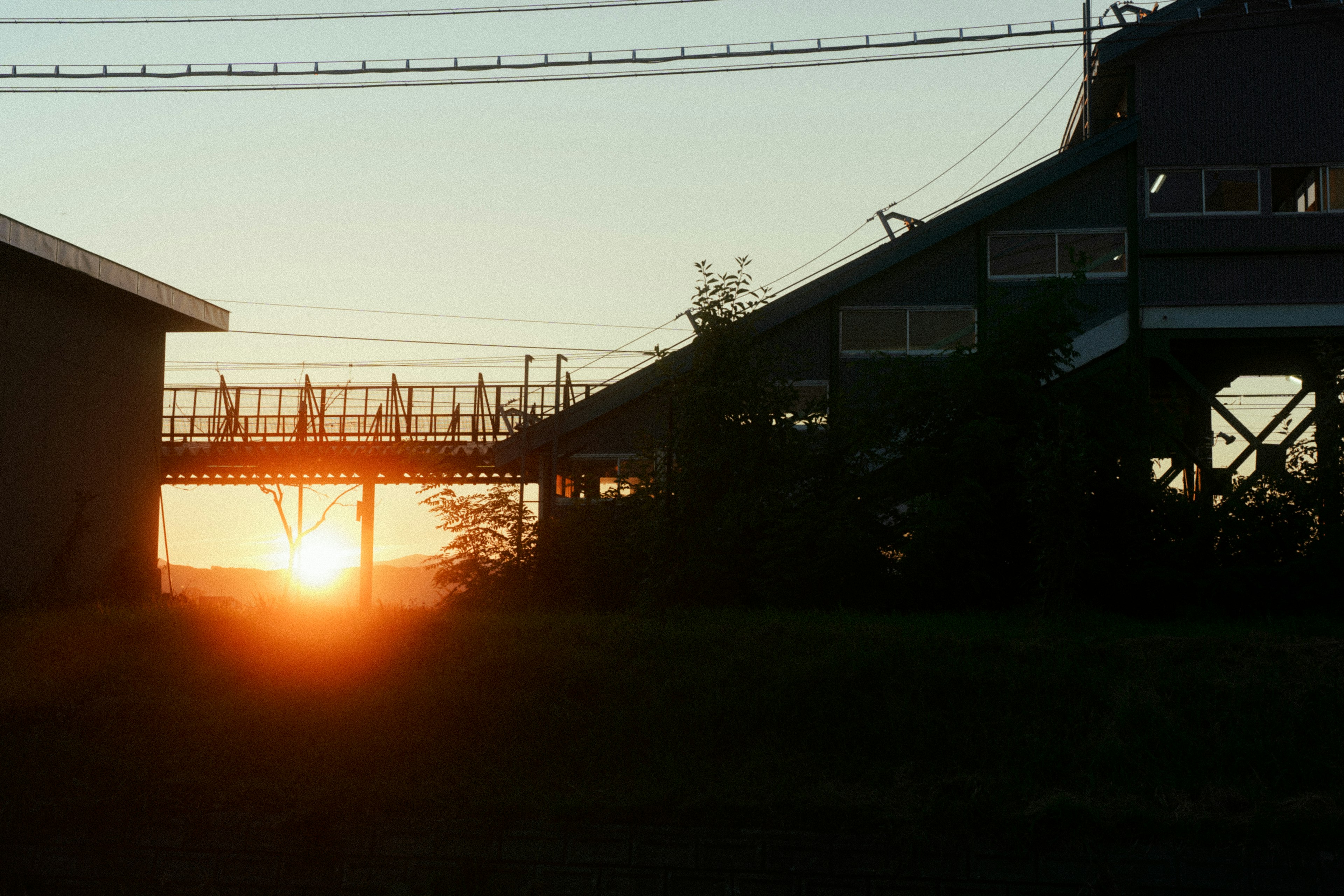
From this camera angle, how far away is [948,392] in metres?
16.9

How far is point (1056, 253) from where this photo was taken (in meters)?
25.2

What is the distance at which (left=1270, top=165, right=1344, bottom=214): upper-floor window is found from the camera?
78.7 feet

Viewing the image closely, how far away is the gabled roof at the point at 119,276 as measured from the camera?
16875 mm

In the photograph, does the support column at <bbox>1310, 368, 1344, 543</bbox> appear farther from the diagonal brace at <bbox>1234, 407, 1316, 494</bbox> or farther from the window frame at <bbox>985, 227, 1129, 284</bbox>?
the window frame at <bbox>985, 227, 1129, 284</bbox>

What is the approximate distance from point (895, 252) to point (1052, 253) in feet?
10.8

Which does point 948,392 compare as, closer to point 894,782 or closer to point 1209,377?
point 894,782

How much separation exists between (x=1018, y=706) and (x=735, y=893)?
3164 mm

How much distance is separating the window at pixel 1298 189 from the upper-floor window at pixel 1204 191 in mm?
469

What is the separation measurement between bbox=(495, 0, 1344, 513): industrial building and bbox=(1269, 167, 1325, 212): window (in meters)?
0.03

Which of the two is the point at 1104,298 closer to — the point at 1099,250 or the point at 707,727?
the point at 1099,250

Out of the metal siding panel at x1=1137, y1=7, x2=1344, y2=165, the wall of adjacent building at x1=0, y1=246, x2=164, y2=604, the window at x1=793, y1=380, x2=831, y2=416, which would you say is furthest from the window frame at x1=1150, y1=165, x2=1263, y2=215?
the wall of adjacent building at x1=0, y1=246, x2=164, y2=604

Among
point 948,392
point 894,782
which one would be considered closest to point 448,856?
point 894,782

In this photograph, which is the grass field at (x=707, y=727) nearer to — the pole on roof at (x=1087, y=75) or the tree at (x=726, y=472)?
the tree at (x=726, y=472)

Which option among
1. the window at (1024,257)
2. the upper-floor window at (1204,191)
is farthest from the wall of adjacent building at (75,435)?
the upper-floor window at (1204,191)
